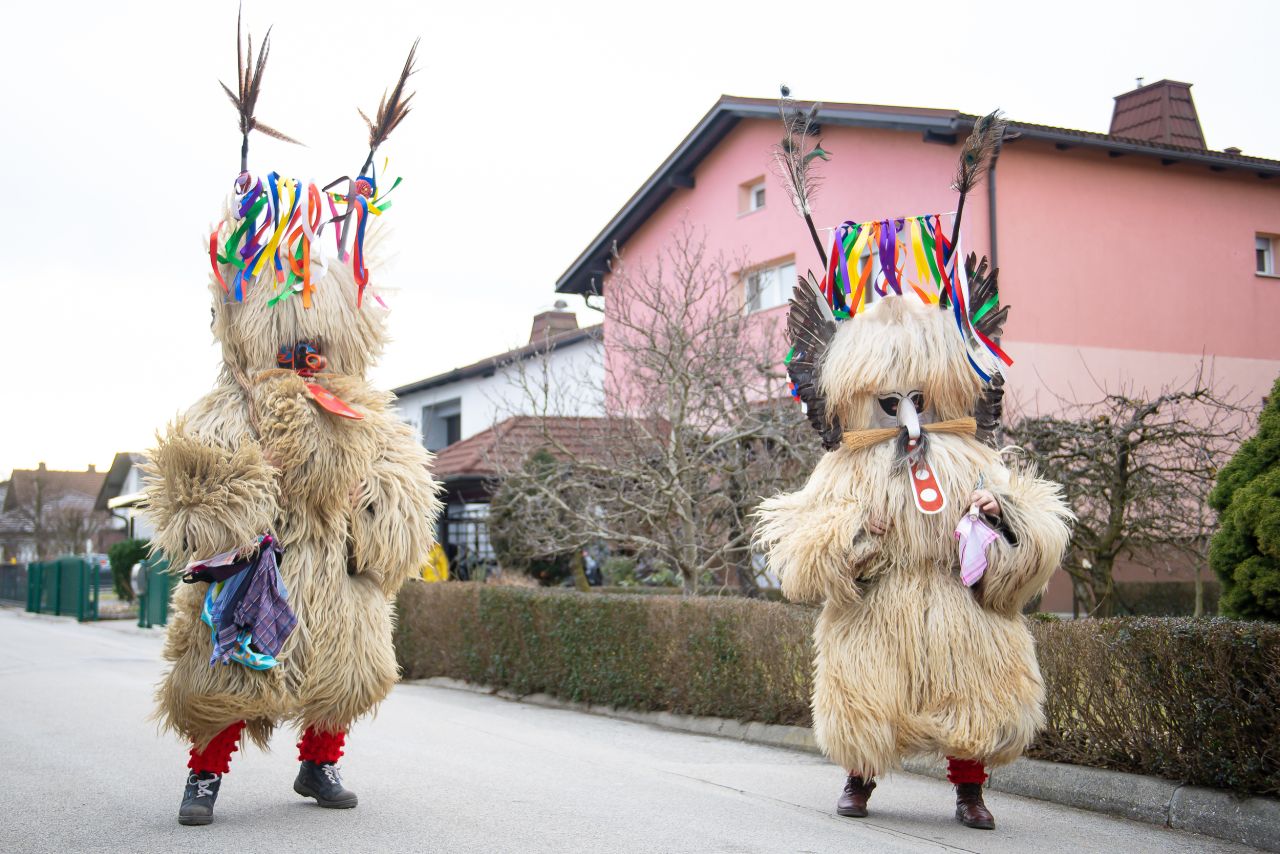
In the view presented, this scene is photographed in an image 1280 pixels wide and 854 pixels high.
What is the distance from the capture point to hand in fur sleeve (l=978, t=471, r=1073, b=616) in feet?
16.8

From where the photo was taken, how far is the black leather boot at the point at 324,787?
18.1 ft

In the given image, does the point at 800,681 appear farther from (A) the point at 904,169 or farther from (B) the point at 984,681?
(A) the point at 904,169

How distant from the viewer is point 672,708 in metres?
9.47

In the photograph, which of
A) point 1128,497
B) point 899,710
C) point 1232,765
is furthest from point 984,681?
point 1128,497

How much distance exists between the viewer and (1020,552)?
5125 millimetres

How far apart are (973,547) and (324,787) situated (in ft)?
9.96

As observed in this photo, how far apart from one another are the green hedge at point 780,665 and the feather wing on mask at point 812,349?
1.76 meters

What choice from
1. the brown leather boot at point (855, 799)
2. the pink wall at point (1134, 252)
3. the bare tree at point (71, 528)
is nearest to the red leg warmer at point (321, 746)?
the brown leather boot at point (855, 799)

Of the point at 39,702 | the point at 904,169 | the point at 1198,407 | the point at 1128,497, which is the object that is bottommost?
the point at 39,702

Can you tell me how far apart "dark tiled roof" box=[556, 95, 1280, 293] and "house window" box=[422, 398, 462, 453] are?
7.96 meters

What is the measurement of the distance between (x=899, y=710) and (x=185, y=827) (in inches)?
118

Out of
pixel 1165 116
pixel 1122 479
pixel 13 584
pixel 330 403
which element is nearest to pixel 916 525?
pixel 330 403

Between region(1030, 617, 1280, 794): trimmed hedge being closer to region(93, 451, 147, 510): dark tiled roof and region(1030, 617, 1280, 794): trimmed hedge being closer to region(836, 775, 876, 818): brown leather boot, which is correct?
region(836, 775, 876, 818): brown leather boot

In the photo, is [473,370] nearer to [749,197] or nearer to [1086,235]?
[749,197]
